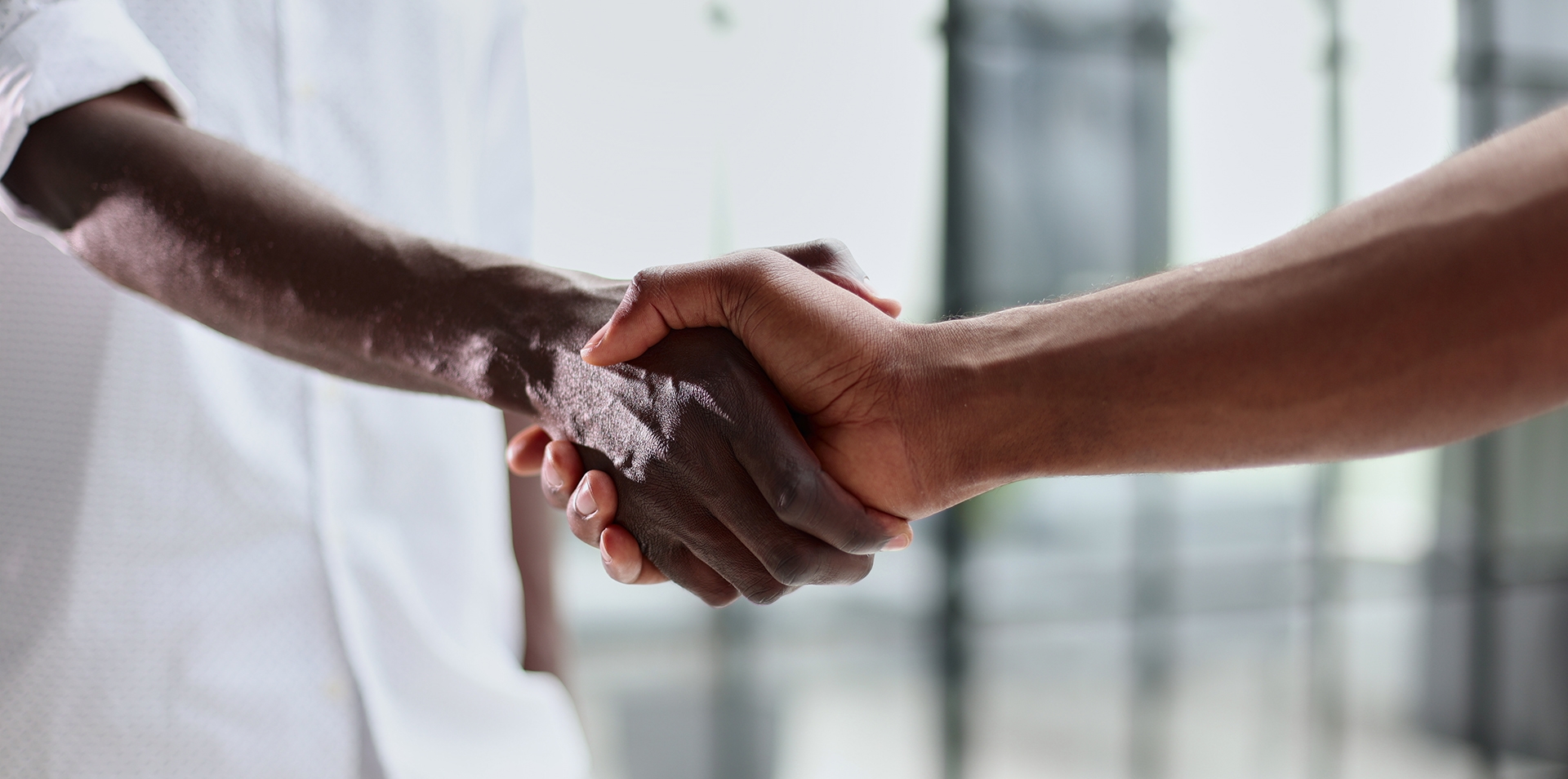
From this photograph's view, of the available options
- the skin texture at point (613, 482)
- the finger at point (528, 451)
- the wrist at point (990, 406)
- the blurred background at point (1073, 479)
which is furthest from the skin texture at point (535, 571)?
the blurred background at point (1073, 479)

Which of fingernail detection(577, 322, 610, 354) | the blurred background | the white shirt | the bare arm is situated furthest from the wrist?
the blurred background

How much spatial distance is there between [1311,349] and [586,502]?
31.7 inches

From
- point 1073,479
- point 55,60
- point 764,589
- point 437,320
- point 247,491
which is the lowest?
point 1073,479

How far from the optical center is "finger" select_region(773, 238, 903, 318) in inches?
44.3

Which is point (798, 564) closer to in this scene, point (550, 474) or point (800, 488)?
point (800, 488)

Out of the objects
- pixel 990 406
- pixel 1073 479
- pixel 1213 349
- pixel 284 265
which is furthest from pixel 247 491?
pixel 1073 479

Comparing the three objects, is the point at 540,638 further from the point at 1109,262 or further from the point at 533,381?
the point at 1109,262

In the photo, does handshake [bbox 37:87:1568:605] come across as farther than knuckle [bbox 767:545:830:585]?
No

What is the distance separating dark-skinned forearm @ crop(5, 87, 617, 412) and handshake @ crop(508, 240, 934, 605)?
0.32 feet

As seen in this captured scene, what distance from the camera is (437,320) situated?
103 cm

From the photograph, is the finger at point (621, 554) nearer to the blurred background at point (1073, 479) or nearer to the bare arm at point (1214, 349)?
the bare arm at point (1214, 349)

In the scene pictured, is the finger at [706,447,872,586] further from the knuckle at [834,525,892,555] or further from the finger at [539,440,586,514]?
the finger at [539,440,586,514]

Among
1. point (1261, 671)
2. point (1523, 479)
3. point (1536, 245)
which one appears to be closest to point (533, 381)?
point (1536, 245)

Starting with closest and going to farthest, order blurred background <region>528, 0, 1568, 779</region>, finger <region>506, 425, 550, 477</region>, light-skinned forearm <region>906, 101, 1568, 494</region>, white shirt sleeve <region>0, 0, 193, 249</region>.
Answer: light-skinned forearm <region>906, 101, 1568, 494</region> < white shirt sleeve <region>0, 0, 193, 249</region> < finger <region>506, 425, 550, 477</region> < blurred background <region>528, 0, 1568, 779</region>
